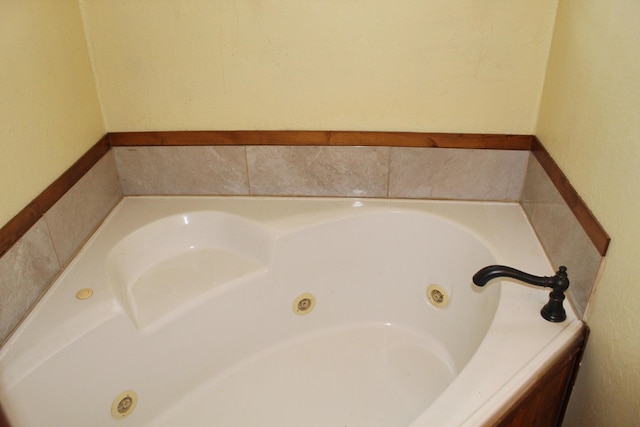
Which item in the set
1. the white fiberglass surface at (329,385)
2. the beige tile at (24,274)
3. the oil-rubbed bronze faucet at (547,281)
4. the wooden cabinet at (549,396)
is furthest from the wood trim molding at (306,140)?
the white fiberglass surface at (329,385)

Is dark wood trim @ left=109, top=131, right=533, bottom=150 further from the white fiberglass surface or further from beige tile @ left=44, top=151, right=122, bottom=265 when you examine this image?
the white fiberglass surface

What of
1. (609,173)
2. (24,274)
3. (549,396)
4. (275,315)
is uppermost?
(609,173)

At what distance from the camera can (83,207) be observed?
1.58m

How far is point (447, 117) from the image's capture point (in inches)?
65.4

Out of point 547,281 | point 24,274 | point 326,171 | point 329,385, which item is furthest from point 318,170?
point 24,274

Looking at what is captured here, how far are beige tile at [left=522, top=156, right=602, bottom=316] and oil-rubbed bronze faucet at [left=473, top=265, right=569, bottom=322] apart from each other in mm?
50

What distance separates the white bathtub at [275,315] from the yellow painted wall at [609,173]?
129 millimetres

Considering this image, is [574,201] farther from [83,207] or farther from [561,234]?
[83,207]

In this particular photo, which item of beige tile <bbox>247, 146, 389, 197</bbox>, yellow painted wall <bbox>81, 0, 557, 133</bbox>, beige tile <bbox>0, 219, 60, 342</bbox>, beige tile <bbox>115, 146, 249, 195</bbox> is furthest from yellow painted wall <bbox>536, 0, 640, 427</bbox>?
beige tile <bbox>0, 219, 60, 342</bbox>

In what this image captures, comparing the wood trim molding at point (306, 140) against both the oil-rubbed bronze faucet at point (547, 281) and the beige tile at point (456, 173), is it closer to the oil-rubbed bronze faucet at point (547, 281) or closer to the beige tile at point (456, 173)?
the beige tile at point (456, 173)

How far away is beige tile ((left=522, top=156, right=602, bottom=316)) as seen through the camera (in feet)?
3.92

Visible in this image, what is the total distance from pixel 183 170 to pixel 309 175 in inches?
19.2

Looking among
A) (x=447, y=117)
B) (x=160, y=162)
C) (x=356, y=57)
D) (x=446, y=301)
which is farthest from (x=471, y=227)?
(x=160, y=162)

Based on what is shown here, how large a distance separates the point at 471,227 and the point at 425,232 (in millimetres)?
175
